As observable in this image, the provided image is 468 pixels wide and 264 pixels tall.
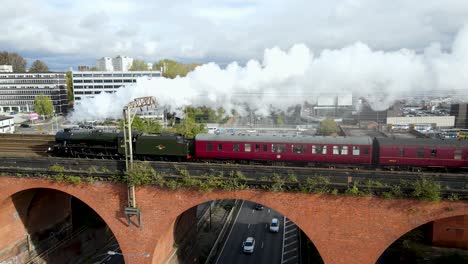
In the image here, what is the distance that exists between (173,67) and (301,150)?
88.4 metres

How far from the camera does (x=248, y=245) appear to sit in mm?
32250

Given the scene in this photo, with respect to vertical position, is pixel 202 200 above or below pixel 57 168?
below

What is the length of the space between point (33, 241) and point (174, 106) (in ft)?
59.3

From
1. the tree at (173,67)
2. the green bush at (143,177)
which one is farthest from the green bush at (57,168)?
the tree at (173,67)

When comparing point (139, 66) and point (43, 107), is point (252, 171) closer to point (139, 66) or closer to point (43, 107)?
point (43, 107)

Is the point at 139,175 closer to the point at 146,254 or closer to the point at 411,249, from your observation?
the point at 146,254

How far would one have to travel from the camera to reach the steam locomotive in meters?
21.4

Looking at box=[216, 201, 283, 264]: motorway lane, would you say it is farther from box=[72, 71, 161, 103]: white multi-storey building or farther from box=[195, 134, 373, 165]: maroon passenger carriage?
box=[72, 71, 161, 103]: white multi-storey building

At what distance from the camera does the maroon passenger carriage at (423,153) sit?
21047 mm

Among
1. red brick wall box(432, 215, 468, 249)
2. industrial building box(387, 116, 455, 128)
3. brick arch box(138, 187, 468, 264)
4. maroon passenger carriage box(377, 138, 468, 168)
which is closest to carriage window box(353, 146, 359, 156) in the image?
maroon passenger carriage box(377, 138, 468, 168)

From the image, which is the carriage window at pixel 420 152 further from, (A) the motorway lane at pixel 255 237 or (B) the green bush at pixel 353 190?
(A) the motorway lane at pixel 255 237

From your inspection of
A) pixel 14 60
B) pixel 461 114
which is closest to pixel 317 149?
pixel 461 114

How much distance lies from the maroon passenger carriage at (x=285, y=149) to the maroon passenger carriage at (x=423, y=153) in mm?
1232

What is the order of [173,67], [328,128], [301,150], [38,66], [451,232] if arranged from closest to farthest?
[301,150] < [451,232] < [328,128] < [173,67] < [38,66]
